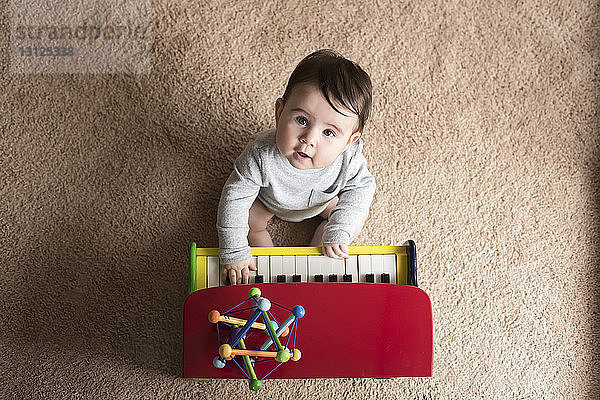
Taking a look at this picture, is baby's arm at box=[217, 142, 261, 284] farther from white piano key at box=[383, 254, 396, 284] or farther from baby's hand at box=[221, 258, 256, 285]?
white piano key at box=[383, 254, 396, 284]

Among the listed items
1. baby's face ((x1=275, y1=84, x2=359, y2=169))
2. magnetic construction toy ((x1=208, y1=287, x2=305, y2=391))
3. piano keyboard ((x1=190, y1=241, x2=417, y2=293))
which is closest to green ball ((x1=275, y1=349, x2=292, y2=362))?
magnetic construction toy ((x1=208, y1=287, x2=305, y2=391))

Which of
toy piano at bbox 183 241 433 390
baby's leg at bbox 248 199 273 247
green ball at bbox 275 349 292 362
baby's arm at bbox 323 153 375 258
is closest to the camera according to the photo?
green ball at bbox 275 349 292 362

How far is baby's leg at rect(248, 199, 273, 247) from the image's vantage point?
46.9 inches

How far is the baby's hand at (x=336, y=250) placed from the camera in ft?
3.44

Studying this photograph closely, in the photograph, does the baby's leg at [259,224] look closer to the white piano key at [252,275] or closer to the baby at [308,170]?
the baby at [308,170]

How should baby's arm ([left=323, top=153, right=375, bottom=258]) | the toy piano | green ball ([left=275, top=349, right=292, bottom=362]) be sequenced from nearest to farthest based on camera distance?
1. green ball ([left=275, top=349, right=292, bottom=362])
2. the toy piano
3. baby's arm ([left=323, top=153, right=375, bottom=258])

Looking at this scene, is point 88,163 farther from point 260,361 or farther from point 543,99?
point 543,99

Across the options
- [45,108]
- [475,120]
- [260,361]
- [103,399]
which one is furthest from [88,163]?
[475,120]

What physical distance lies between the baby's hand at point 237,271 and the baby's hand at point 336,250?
127 mm

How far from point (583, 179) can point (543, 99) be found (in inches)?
7.2

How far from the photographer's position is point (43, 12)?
4.29 feet

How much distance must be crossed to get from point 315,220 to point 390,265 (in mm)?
246

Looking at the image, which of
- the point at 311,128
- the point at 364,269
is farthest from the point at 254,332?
the point at 311,128

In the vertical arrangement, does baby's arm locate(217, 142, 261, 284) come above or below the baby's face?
below
